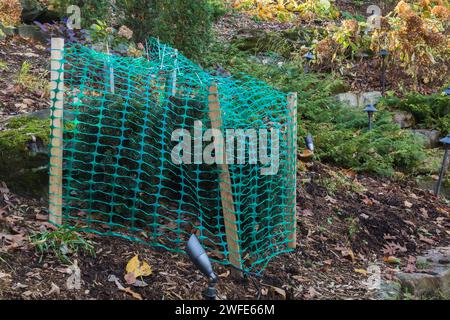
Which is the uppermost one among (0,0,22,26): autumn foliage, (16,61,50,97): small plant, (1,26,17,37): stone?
(0,0,22,26): autumn foliage

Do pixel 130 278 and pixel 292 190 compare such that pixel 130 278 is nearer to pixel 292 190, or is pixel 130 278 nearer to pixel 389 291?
pixel 292 190

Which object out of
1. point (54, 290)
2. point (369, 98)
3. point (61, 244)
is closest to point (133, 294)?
point (54, 290)

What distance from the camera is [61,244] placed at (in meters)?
3.67

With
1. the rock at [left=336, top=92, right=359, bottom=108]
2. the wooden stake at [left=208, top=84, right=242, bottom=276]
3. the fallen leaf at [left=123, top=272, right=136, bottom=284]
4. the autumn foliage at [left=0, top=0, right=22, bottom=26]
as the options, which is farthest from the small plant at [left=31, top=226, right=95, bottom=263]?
the rock at [left=336, top=92, right=359, bottom=108]

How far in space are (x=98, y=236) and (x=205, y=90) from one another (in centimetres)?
124

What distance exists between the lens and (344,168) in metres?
6.56

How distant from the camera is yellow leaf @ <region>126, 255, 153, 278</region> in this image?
3.66 meters

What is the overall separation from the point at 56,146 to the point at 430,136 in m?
5.45

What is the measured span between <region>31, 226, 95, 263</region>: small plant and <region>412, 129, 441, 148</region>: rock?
5.31 m

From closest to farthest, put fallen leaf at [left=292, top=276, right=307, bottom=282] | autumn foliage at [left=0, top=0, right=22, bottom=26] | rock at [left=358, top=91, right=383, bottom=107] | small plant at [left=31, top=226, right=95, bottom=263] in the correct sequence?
1. small plant at [left=31, top=226, right=95, bottom=263]
2. fallen leaf at [left=292, top=276, right=307, bottom=282]
3. autumn foliage at [left=0, top=0, right=22, bottom=26]
4. rock at [left=358, top=91, right=383, bottom=107]

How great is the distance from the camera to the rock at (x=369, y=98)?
8.28 metres

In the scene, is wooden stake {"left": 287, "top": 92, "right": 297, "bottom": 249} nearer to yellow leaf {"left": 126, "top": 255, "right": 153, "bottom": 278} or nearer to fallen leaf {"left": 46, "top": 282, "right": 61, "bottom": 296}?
yellow leaf {"left": 126, "top": 255, "right": 153, "bottom": 278}

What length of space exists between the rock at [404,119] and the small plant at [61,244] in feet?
17.7

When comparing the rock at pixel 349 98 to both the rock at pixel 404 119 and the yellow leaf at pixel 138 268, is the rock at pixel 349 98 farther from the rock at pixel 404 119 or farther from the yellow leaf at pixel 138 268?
the yellow leaf at pixel 138 268
